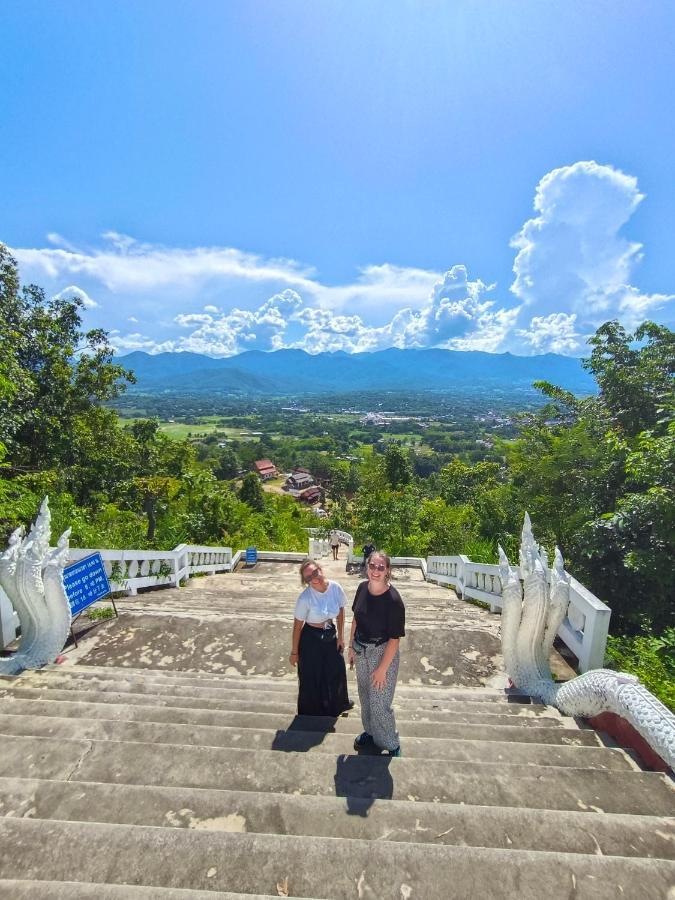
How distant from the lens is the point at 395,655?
2863 mm

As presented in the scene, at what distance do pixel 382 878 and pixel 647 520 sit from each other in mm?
5469

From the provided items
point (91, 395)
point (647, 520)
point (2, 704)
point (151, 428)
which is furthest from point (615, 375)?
point (151, 428)

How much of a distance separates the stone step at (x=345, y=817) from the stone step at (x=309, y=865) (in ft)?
0.71

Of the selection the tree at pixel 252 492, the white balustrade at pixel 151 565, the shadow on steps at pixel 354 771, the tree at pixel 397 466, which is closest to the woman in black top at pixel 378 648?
the shadow on steps at pixel 354 771

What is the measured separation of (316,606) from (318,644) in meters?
0.30

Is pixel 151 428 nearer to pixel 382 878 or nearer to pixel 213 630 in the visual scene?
pixel 213 630

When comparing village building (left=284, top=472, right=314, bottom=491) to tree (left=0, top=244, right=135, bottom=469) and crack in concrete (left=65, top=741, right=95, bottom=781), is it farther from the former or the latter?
crack in concrete (left=65, top=741, right=95, bottom=781)

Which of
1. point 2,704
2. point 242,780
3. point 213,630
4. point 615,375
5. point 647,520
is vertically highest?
point 615,375

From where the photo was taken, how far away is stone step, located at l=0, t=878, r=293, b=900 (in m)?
1.52

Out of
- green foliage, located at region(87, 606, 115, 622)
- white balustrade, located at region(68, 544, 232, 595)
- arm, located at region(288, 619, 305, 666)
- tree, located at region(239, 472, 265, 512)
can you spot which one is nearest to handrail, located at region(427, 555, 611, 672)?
arm, located at region(288, 619, 305, 666)

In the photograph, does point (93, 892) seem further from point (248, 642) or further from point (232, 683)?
point (248, 642)

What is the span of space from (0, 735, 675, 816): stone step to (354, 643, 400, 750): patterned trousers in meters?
0.21

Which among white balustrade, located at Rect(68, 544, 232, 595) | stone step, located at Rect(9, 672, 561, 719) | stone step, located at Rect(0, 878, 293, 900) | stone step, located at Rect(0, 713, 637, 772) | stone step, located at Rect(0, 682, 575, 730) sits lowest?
white balustrade, located at Rect(68, 544, 232, 595)

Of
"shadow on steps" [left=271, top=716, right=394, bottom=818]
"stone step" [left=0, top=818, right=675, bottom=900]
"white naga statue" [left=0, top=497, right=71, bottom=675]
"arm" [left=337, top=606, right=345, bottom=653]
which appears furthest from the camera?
"white naga statue" [left=0, top=497, right=71, bottom=675]
